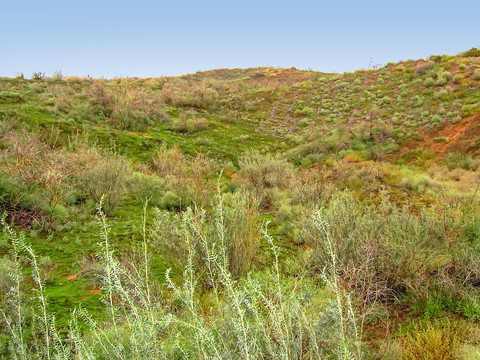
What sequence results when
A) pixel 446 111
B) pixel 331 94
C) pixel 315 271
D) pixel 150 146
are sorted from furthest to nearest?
pixel 331 94 < pixel 446 111 < pixel 150 146 < pixel 315 271

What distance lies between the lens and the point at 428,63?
23.5 m

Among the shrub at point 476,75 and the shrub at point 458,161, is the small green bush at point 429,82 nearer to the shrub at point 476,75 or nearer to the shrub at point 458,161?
the shrub at point 476,75

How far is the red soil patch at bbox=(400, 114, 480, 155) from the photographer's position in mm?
14211

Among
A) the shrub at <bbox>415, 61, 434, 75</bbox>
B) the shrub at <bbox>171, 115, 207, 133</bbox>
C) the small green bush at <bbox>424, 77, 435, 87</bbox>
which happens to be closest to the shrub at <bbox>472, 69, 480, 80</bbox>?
the small green bush at <bbox>424, 77, 435, 87</bbox>

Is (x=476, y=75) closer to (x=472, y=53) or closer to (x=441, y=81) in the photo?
(x=441, y=81)

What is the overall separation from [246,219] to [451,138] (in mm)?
14455

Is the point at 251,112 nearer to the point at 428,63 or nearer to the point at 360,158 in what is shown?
the point at 360,158

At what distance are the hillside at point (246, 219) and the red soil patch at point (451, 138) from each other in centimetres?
11

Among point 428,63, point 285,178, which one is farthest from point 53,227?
point 428,63

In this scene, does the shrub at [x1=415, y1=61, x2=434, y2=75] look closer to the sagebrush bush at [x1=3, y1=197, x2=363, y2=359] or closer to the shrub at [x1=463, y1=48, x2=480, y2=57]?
the shrub at [x1=463, y1=48, x2=480, y2=57]

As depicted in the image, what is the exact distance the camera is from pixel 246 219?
15.3 ft

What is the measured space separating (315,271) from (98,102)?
47.2 ft

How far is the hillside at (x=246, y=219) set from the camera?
2.20m

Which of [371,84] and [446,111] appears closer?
[446,111]
